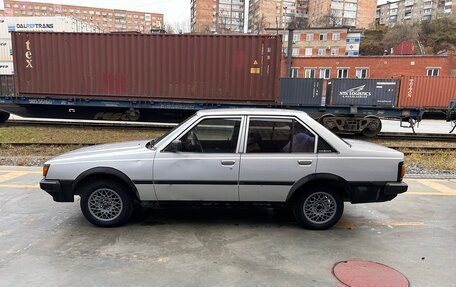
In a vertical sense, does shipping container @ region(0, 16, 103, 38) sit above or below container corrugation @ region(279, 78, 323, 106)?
above

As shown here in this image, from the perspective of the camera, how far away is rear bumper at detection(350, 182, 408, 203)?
4317mm

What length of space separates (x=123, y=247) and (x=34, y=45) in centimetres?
1421

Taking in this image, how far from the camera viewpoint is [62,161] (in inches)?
172

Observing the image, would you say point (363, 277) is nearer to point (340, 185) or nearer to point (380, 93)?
point (340, 185)

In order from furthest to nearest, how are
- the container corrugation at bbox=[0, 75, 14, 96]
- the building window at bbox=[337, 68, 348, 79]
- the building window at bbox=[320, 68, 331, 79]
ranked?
1. the building window at bbox=[320, 68, 331, 79]
2. the building window at bbox=[337, 68, 348, 79]
3. the container corrugation at bbox=[0, 75, 14, 96]

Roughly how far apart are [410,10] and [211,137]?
128 m

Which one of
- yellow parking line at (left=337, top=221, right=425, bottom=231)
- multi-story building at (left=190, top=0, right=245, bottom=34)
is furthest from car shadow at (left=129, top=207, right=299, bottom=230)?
multi-story building at (left=190, top=0, right=245, bottom=34)

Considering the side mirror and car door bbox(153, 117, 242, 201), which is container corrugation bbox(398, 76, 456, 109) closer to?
car door bbox(153, 117, 242, 201)

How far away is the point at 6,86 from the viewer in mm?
15328

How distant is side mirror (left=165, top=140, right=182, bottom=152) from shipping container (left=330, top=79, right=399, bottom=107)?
1599 centimetres

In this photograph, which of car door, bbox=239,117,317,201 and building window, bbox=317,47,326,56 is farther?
building window, bbox=317,47,326,56

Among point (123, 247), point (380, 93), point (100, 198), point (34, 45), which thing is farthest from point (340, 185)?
point (380, 93)

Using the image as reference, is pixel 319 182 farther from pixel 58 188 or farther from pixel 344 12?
pixel 344 12

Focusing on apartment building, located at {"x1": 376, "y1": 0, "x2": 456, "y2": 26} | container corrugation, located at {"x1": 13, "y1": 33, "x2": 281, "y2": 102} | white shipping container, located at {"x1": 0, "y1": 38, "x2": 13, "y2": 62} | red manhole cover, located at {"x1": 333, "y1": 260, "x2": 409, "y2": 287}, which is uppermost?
apartment building, located at {"x1": 376, "y1": 0, "x2": 456, "y2": 26}
